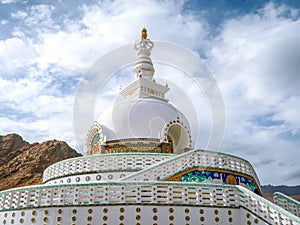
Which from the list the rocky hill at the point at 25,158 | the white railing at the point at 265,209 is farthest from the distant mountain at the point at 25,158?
the white railing at the point at 265,209

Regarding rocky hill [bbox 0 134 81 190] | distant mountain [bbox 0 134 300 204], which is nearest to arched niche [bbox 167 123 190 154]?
distant mountain [bbox 0 134 300 204]

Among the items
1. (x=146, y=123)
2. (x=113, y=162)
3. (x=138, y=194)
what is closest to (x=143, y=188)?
(x=138, y=194)

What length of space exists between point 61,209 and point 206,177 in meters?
5.31

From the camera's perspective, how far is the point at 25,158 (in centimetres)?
3484

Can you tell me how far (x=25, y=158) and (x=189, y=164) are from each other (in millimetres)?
27414

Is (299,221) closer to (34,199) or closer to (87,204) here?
(87,204)

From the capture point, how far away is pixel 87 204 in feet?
28.9

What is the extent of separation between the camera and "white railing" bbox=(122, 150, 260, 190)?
11.4 m

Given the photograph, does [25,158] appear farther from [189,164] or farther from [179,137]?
[189,164]

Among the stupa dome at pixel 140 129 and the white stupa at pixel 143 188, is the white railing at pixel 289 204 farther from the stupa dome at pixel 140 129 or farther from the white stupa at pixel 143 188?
the stupa dome at pixel 140 129

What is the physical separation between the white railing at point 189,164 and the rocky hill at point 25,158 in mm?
21729

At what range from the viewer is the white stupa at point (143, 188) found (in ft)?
28.5

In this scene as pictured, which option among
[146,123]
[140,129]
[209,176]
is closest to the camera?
[209,176]

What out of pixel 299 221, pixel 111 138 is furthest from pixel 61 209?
pixel 111 138
